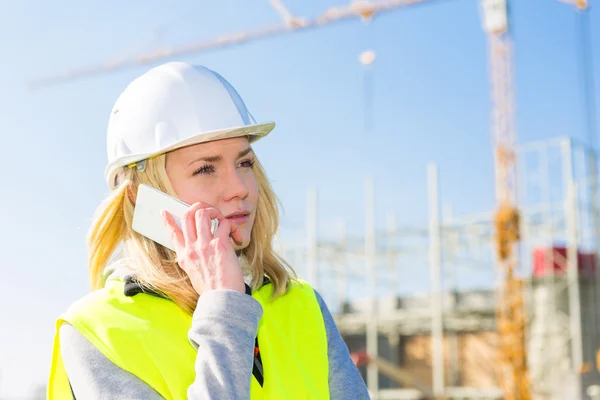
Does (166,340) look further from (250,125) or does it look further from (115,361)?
(250,125)

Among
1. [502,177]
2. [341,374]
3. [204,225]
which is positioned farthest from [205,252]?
[502,177]

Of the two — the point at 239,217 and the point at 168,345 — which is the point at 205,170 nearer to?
the point at 239,217

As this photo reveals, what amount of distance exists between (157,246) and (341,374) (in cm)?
52

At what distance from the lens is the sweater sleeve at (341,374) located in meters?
1.68

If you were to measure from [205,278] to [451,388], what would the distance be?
23.7 meters

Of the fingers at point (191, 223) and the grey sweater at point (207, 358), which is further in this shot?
the fingers at point (191, 223)

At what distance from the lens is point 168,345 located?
145 cm

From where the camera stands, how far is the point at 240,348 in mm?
1364

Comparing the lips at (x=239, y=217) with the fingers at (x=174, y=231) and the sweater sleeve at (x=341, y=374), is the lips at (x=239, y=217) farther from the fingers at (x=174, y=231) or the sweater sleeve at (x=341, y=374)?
the sweater sleeve at (x=341, y=374)

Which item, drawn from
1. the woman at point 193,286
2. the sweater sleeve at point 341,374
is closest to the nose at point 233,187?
the woman at point 193,286

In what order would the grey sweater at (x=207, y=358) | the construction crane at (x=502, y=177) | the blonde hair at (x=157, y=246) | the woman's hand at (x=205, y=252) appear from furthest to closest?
the construction crane at (x=502, y=177)
the blonde hair at (x=157, y=246)
the woman's hand at (x=205, y=252)
the grey sweater at (x=207, y=358)


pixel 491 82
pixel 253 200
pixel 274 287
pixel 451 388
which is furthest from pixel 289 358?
pixel 491 82

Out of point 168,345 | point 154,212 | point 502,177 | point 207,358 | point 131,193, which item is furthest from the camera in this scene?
point 502,177

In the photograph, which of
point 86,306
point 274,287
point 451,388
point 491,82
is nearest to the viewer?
point 86,306
